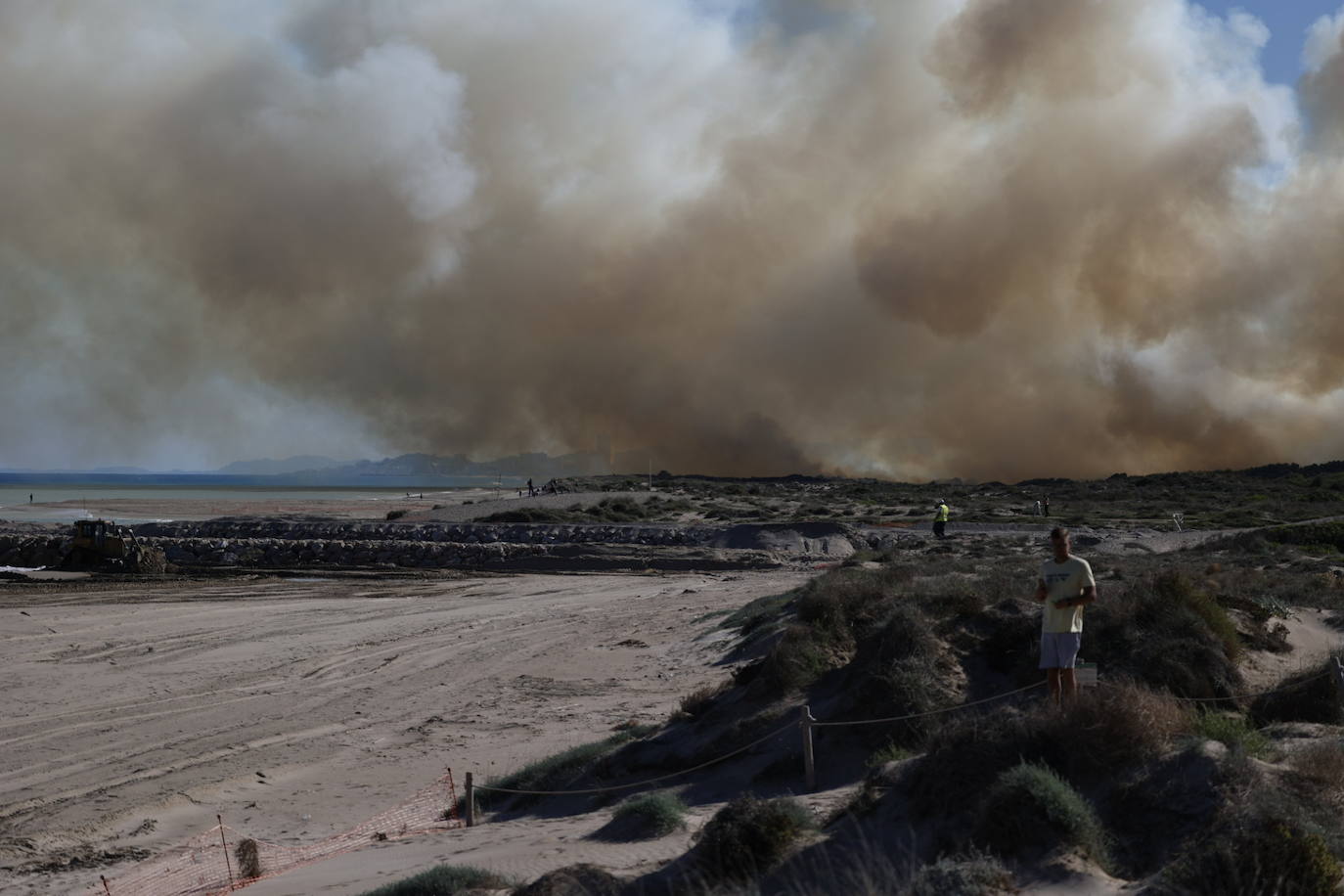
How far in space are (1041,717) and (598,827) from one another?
4228 mm

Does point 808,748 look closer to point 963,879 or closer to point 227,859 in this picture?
point 963,879

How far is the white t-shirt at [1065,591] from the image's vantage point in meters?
10.3

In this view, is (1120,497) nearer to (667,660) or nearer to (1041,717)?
(667,660)

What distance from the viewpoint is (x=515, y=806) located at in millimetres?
12492

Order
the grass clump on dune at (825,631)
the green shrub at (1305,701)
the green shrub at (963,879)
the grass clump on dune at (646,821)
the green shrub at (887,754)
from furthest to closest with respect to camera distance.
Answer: the grass clump on dune at (825,631)
the green shrub at (1305,701)
the green shrub at (887,754)
the grass clump on dune at (646,821)
the green shrub at (963,879)

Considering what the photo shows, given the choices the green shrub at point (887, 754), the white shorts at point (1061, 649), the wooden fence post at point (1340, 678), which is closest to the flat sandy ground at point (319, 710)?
the green shrub at point (887, 754)

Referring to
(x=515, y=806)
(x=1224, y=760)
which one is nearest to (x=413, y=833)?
(x=515, y=806)

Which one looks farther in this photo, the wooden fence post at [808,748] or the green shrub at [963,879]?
the wooden fence post at [808,748]

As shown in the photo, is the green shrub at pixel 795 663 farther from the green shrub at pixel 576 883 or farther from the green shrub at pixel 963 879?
the green shrub at pixel 963 879

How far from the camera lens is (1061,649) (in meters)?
10.3

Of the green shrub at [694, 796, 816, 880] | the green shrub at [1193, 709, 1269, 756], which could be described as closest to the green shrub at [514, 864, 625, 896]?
the green shrub at [694, 796, 816, 880]

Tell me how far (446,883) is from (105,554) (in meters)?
40.9

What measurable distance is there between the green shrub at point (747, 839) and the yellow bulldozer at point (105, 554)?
41317mm

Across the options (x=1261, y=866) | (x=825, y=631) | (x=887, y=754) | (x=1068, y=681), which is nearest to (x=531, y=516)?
(x=825, y=631)
